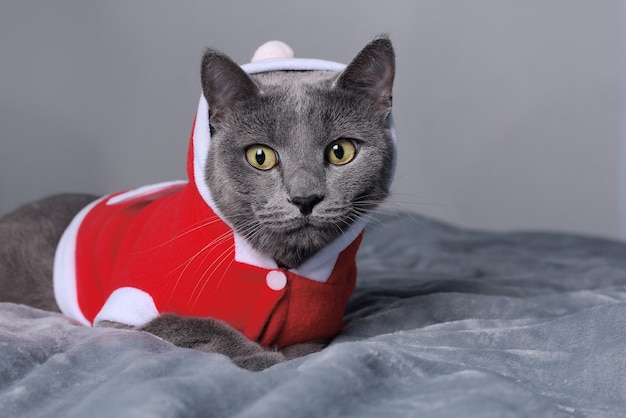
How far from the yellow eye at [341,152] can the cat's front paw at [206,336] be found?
306mm

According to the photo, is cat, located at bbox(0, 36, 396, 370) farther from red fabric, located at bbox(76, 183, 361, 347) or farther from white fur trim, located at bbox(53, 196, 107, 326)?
white fur trim, located at bbox(53, 196, 107, 326)

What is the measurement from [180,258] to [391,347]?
40 centimetres

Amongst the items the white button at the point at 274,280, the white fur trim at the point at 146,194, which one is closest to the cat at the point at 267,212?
the white button at the point at 274,280

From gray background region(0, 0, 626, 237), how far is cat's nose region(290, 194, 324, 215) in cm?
189

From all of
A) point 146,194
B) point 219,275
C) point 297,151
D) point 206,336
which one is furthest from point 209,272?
point 146,194

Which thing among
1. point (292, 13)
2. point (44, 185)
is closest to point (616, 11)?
point (292, 13)

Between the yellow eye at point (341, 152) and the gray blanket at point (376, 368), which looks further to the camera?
the yellow eye at point (341, 152)

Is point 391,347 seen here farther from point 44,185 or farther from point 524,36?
point 524,36

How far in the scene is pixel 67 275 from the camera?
5.00 feet

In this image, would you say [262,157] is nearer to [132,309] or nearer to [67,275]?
[132,309]

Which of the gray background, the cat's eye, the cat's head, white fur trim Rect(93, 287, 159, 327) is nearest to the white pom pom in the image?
the cat's head

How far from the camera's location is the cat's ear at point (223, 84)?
121 cm

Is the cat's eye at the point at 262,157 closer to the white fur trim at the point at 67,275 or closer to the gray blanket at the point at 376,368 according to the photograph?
the gray blanket at the point at 376,368

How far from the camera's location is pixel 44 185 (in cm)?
294
